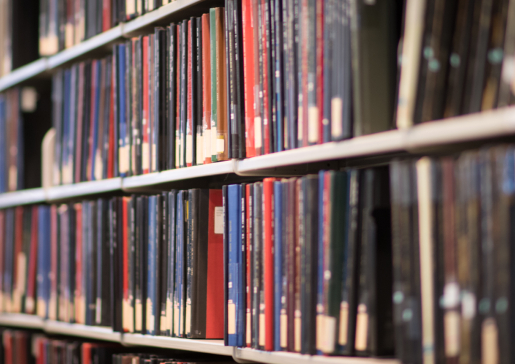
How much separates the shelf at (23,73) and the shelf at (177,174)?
2.22 ft

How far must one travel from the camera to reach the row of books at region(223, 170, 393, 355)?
3.78 feet

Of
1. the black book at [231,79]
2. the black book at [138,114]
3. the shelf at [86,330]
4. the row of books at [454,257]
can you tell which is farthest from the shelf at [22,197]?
the row of books at [454,257]

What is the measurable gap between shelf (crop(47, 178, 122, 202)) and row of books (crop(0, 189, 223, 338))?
4cm

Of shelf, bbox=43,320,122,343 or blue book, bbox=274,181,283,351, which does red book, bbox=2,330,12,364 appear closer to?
shelf, bbox=43,320,122,343

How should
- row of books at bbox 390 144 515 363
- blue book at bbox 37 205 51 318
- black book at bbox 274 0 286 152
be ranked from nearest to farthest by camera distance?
row of books at bbox 390 144 515 363 < black book at bbox 274 0 286 152 < blue book at bbox 37 205 51 318

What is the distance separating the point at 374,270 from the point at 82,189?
115cm

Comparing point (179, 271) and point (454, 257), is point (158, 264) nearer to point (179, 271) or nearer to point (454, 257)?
point (179, 271)

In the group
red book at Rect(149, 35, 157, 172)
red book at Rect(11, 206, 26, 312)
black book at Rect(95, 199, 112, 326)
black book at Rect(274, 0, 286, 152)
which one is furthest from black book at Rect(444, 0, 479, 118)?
red book at Rect(11, 206, 26, 312)

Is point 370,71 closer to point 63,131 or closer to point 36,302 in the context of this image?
point 63,131

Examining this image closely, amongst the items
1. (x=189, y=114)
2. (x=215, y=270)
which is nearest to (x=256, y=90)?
(x=189, y=114)

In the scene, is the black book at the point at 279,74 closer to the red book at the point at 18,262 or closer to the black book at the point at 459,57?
the black book at the point at 459,57

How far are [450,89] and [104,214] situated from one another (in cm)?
116

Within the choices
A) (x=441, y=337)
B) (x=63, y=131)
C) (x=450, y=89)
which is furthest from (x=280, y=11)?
(x=63, y=131)

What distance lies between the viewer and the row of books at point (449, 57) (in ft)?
3.33
